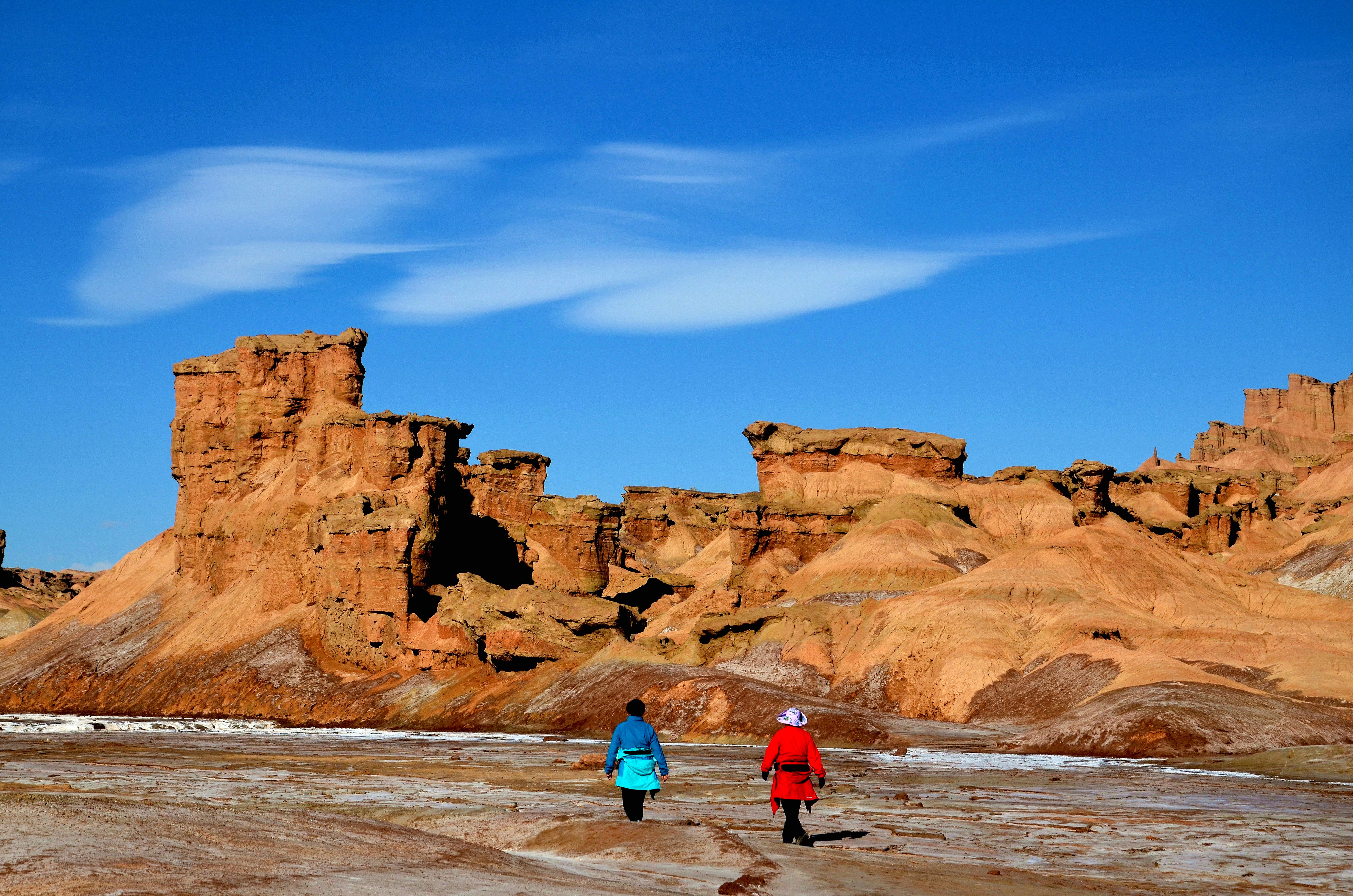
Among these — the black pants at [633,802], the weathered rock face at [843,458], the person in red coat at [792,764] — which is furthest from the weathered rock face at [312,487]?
the person in red coat at [792,764]

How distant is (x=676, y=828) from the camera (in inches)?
709

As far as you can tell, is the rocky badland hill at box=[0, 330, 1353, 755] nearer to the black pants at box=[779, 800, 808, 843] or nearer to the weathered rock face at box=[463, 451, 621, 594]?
the weathered rock face at box=[463, 451, 621, 594]

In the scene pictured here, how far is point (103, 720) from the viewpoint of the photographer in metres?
74.1

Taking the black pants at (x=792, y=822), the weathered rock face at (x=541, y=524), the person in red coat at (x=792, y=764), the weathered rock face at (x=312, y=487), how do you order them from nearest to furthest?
the person in red coat at (x=792, y=764), the black pants at (x=792, y=822), the weathered rock face at (x=312, y=487), the weathered rock face at (x=541, y=524)

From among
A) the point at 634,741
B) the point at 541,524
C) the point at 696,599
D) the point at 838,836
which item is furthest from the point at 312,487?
the point at 634,741

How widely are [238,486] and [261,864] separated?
8900cm

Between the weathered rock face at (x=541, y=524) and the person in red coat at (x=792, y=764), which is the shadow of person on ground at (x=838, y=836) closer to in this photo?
the person in red coat at (x=792, y=764)

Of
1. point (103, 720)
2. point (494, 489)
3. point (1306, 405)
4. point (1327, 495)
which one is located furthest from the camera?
point (1306, 405)

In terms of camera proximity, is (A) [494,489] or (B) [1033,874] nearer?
(B) [1033,874]

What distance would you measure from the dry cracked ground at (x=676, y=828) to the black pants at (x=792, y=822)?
333mm

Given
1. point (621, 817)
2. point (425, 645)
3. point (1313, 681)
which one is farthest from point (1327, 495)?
point (621, 817)

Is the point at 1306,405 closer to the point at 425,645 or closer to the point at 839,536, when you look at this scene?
the point at 839,536

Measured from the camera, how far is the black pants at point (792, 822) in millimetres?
17812

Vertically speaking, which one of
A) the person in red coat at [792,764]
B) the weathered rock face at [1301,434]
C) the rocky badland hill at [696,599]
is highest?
the weathered rock face at [1301,434]
